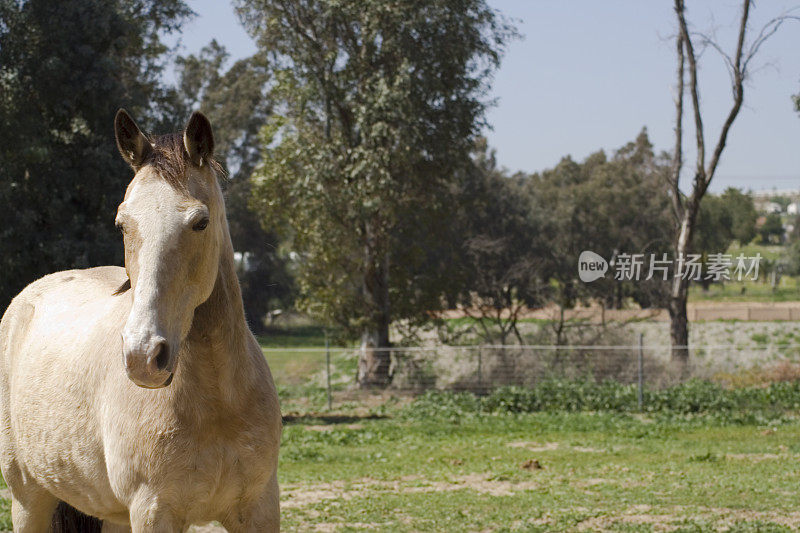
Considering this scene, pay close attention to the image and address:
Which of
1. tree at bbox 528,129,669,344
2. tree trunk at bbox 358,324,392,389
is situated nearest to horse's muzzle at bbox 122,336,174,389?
tree trunk at bbox 358,324,392,389

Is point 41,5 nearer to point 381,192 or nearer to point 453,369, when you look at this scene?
point 381,192

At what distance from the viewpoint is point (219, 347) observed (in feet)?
9.69

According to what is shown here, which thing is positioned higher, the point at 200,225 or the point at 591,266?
the point at 591,266

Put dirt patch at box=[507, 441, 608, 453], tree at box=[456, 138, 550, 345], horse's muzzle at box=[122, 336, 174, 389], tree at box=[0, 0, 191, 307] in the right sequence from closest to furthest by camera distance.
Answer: horse's muzzle at box=[122, 336, 174, 389], dirt patch at box=[507, 441, 608, 453], tree at box=[0, 0, 191, 307], tree at box=[456, 138, 550, 345]

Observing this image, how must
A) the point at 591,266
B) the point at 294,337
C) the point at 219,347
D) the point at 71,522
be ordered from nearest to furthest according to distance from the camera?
1. the point at 219,347
2. the point at 71,522
3. the point at 591,266
4. the point at 294,337

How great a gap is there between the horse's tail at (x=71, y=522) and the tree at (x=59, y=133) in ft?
29.9

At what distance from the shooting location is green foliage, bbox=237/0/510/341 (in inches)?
682

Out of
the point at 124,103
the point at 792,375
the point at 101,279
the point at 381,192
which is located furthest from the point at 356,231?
the point at 101,279

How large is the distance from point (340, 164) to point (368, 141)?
2.72 ft

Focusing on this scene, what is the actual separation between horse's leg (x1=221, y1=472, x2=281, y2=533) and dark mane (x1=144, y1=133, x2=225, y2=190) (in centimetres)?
115

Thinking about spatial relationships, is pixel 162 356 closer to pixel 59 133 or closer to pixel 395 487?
pixel 395 487

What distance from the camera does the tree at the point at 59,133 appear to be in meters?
13.0

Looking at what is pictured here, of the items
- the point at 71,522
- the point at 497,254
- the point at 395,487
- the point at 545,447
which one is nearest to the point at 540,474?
the point at 395,487

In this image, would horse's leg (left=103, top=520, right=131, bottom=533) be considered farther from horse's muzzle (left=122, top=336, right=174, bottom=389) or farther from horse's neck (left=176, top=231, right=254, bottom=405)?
horse's muzzle (left=122, top=336, right=174, bottom=389)
